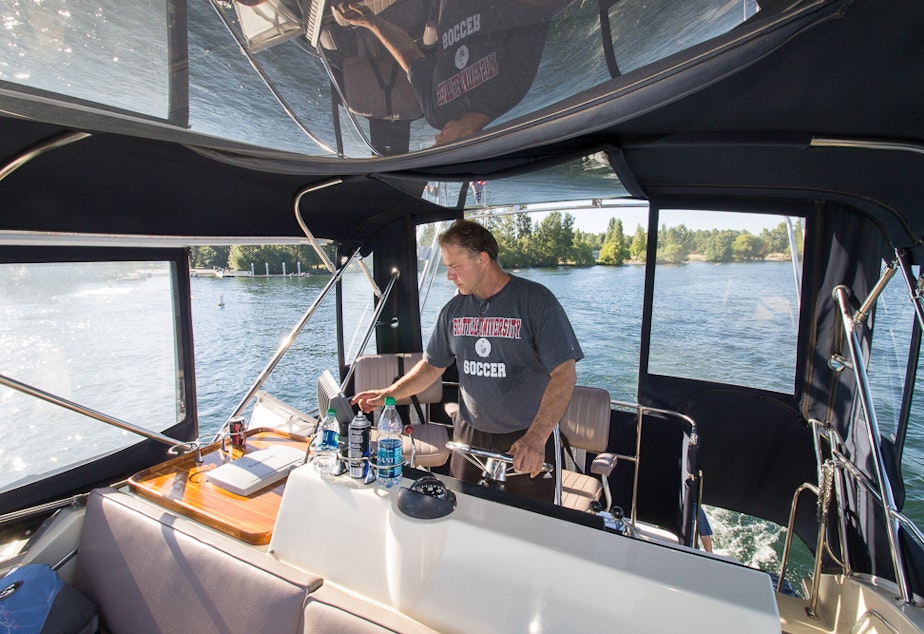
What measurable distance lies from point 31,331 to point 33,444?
624mm

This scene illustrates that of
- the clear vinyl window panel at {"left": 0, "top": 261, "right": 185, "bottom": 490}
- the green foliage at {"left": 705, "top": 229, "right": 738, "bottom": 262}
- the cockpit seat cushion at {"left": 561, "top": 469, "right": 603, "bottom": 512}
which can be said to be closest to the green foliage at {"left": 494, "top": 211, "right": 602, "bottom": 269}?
the green foliage at {"left": 705, "top": 229, "right": 738, "bottom": 262}

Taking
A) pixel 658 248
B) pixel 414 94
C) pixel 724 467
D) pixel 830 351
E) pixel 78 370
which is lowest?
pixel 724 467

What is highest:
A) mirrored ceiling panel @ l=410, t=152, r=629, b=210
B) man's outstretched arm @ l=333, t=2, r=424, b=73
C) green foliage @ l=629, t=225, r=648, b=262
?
mirrored ceiling panel @ l=410, t=152, r=629, b=210

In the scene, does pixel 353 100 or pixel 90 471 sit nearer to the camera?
pixel 353 100

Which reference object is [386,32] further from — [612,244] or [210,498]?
[612,244]

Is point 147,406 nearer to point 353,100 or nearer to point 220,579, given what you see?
point 220,579

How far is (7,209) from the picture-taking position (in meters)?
1.81

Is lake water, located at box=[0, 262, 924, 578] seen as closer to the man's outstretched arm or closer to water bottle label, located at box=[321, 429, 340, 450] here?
water bottle label, located at box=[321, 429, 340, 450]

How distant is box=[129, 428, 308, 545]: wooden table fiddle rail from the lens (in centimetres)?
163

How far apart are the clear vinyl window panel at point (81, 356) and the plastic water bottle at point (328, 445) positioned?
1.33 m

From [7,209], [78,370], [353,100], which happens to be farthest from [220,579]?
[78,370]

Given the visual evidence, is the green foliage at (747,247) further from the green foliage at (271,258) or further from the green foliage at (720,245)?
the green foliage at (271,258)

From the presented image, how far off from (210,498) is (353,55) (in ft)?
5.57

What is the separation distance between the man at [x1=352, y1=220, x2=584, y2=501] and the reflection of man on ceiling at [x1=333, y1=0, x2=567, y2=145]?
87cm
